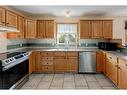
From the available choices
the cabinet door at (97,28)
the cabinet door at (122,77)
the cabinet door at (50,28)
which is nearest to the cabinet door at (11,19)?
the cabinet door at (50,28)

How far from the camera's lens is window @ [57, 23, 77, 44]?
695 cm

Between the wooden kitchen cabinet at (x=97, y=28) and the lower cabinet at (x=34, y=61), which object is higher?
the wooden kitchen cabinet at (x=97, y=28)

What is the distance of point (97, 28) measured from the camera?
6.50m

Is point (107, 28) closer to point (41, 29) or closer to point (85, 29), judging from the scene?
point (85, 29)

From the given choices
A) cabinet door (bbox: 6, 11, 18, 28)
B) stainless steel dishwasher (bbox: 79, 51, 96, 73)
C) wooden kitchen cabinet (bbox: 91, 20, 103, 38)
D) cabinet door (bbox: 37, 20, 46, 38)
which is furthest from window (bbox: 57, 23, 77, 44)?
cabinet door (bbox: 6, 11, 18, 28)

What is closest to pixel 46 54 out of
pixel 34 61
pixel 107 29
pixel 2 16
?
pixel 34 61

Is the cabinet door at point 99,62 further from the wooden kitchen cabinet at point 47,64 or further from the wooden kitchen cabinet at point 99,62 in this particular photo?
the wooden kitchen cabinet at point 47,64

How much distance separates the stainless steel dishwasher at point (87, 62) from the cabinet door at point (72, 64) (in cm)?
14

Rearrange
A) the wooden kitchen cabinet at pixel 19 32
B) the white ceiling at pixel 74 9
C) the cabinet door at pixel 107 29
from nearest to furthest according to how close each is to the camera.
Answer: the white ceiling at pixel 74 9 < the wooden kitchen cabinet at pixel 19 32 < the cabinet door at pixel 107 29

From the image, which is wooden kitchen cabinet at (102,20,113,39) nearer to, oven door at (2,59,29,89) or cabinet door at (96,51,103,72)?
cabinet door at (96,51,103,72)

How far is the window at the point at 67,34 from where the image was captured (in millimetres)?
6945

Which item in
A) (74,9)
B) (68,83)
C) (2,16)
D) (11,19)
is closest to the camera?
(2,16)

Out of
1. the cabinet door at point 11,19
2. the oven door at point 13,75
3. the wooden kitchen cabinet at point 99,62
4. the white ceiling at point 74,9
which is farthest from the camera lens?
the wooden kitchen cabinet at point 99,62

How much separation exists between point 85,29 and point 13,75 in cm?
368
